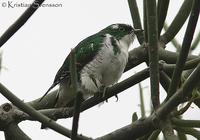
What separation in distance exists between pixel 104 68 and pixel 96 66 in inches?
2.3

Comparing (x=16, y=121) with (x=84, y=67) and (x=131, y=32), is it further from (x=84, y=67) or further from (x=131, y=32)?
(x=131, y=32)

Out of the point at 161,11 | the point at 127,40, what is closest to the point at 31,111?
the point at 161,11

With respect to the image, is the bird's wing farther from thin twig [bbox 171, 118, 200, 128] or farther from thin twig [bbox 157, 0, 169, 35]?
thin twig [bbox 171, 118, 200, 128]

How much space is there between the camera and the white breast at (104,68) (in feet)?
10.8

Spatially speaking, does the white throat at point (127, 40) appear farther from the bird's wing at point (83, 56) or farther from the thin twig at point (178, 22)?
the thin twig at point (178, 22)

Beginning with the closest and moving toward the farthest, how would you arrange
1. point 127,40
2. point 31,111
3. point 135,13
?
point 31,111
point 135,13
point 127,40

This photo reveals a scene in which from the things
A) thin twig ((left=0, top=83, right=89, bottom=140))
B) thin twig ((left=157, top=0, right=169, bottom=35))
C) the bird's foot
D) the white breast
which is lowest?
the white breast

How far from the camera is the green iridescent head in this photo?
3.90m

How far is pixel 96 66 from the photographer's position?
11.2 feet

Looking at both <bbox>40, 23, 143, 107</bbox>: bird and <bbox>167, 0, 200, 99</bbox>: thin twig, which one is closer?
<bbox>167, 0, 200, 99</bbox>: thin twig

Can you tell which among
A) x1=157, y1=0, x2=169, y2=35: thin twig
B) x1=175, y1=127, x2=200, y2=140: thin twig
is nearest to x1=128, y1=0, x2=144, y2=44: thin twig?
x1=157, y1=0, x2=169, y2=35: thin twig

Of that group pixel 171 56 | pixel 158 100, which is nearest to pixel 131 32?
pixel 171 56

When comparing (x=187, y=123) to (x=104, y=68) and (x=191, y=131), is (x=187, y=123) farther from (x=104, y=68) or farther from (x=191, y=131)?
(x=104, y=68)

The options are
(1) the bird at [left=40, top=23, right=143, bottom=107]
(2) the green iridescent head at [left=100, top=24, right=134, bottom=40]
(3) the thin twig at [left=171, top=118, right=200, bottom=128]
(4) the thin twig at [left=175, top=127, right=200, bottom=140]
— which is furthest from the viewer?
(2) the green iridescent head at [left=100, top=24, right=134, bottom=40]
